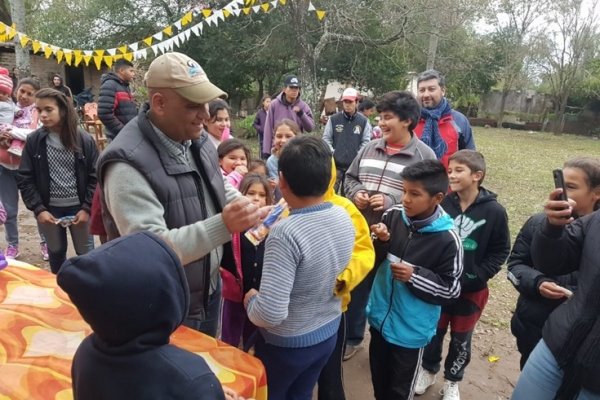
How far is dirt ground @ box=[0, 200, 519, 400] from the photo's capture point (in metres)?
2.98

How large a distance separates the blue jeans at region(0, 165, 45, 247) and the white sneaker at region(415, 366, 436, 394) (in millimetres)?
3954

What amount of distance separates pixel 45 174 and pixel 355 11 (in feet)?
34.0

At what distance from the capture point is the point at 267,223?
6.52 feet

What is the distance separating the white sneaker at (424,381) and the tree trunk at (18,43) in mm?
9184

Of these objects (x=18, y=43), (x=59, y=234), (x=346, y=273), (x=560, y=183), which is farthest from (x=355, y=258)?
(x=18, y=43)

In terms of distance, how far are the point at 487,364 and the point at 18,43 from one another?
9.89 m

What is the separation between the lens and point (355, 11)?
11695mm

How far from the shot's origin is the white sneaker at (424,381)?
293cm

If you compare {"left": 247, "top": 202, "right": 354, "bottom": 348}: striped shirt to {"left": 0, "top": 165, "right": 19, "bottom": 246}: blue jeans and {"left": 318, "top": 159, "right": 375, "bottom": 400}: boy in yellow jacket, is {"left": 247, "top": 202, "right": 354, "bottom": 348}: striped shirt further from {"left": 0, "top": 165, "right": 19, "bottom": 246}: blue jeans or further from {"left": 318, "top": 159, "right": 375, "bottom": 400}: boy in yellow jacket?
{"left": 0, "top": 165, "right": 19, "bottom": 246}: blue jeans

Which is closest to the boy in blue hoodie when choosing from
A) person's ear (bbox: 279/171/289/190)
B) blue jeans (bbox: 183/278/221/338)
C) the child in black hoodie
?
the child in black hoodie

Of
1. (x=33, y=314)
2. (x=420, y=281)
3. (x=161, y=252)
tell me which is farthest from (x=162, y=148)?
(x=420, y=281)

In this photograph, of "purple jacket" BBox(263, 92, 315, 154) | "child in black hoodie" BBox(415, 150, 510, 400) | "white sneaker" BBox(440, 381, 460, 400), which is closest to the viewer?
"child in black hoodie" BBox(415, 150, 510, 400)

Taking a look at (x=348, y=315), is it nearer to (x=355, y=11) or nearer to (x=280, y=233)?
(x=280, y=233)

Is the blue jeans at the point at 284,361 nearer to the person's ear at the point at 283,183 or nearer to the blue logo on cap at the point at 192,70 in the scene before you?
the person's ear at the point at 283,183
